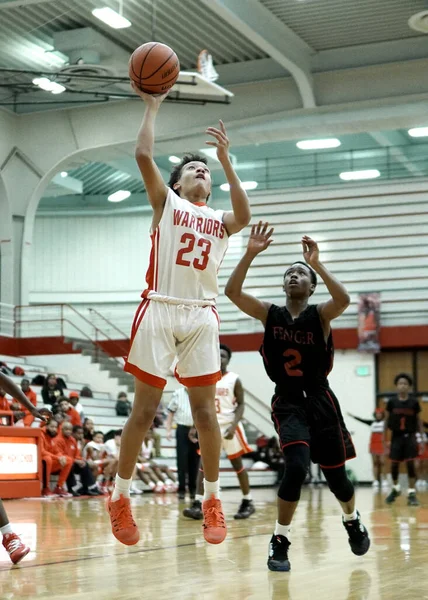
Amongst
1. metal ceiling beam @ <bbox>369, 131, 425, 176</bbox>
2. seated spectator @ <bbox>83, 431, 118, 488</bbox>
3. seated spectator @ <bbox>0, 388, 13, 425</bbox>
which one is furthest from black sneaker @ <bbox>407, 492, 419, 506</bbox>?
metal ceiling beam @ <bbox>369, 131, 425, 176</bbox>

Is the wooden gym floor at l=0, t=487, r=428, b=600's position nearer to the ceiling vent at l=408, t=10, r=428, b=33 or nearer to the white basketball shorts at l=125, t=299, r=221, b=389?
the white basketball shorts at l=125, t=299, r=221, b=389

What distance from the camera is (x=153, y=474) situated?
56.9 ft

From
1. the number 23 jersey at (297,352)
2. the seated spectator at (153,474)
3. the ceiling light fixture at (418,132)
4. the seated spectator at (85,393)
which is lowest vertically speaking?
the seated spectator at (153,474)

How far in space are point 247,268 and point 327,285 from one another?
19.6 inches

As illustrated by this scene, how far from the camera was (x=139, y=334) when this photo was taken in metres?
5.10

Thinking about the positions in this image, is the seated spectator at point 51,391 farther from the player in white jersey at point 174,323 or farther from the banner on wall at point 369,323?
the player in white jersey at point 174,323

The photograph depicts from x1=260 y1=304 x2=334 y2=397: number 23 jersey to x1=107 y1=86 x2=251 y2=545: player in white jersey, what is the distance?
730mm

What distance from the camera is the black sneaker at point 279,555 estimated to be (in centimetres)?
545

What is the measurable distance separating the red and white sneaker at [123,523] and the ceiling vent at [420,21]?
14508 millimetres

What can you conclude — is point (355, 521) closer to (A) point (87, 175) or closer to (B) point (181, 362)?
(B) point (181, 362)

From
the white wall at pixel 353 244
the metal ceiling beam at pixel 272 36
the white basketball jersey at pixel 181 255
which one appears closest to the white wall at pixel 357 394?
the white wall at pixel 353 244

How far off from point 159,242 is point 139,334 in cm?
52

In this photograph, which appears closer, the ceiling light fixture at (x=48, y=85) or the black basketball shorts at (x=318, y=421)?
the black basketball shorts at (x=318, y=421)

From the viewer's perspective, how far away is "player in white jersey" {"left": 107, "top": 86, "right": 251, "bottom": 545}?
16.6 ft
